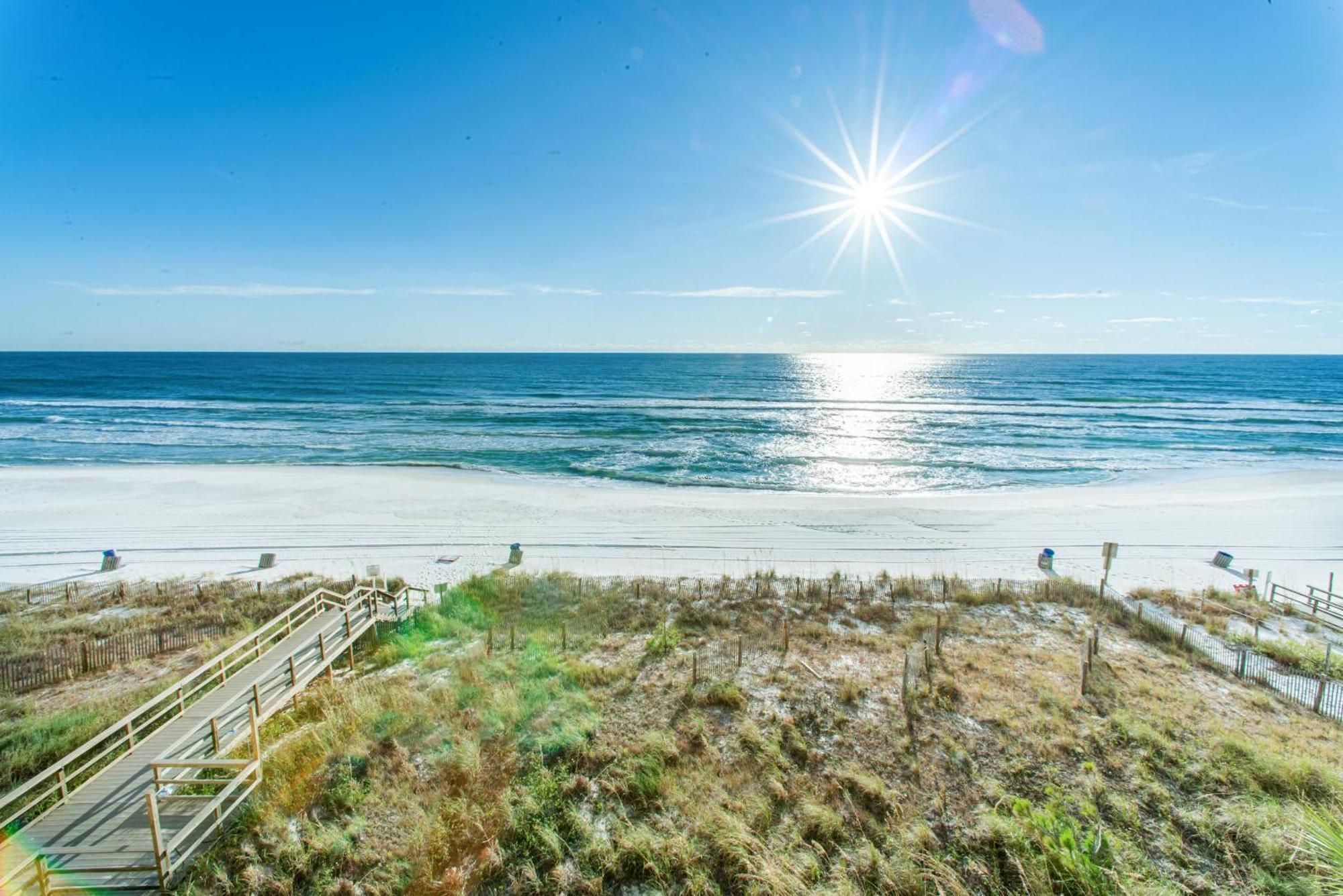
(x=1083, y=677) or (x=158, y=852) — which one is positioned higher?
(x=1083, y=677)

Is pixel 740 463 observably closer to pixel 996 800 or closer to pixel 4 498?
pixel 996 800

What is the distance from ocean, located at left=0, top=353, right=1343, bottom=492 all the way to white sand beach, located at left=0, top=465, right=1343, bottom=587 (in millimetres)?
4271

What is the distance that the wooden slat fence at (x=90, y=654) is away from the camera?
10.7 metres

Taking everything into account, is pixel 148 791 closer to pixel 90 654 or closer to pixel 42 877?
pixel 42 877

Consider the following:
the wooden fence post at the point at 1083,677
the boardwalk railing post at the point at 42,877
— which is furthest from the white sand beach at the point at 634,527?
the boardwalk railing post at the point at 42,877

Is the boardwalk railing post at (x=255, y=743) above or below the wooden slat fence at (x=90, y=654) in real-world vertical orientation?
above

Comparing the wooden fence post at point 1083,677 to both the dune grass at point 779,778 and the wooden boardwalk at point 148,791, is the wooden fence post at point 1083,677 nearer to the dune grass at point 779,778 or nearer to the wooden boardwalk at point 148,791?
the dune grass at point 779,778

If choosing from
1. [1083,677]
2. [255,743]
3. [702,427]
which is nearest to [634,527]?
[1083,677]

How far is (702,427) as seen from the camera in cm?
5012

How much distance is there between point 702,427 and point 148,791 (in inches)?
1783

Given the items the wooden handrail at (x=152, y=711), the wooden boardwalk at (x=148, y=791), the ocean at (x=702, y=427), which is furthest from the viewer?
the ocean at (x=702, y=427)

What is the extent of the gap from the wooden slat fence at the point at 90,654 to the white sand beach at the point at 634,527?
194 inches

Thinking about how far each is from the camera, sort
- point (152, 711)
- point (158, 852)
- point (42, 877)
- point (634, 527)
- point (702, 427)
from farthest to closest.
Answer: point (702, 427) → point (634, 527) → point (152, 711) → point (158, 852) → point (42, 877)

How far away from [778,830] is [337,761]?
20.8 ft
